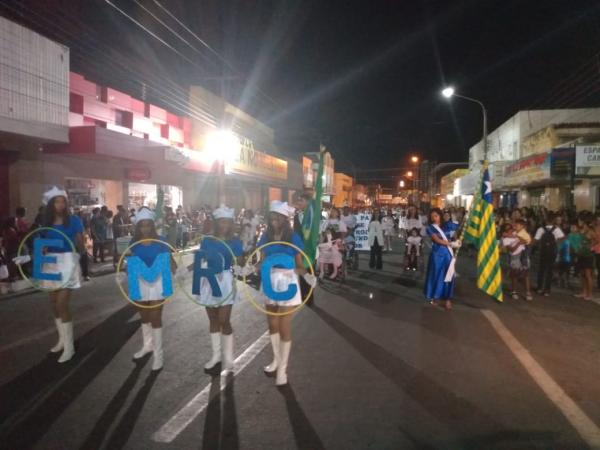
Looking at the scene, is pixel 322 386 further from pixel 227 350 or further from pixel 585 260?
pixel 585 260

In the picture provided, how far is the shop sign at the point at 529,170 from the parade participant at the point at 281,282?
16554 millimetres

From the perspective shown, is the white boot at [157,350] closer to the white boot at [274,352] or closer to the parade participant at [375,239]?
the white boot at [274,352]

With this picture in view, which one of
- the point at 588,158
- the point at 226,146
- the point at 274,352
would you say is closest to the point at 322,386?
the point at 274,352

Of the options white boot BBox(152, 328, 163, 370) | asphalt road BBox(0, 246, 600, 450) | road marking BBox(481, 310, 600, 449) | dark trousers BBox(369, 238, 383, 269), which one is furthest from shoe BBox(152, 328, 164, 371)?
dark trousers BBox(369, 238, 383, 269)

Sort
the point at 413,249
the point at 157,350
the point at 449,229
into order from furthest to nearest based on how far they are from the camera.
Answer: the point at 413,249, the point at 449,229, the point at 157,350

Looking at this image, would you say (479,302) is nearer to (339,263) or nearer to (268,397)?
(339,263)

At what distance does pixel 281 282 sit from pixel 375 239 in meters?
10.1

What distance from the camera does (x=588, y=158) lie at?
55.4 feet

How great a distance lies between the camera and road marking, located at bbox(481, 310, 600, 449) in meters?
4.34

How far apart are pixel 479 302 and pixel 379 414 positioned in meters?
6.39

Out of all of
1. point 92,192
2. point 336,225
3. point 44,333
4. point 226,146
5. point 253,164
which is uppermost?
point 226,146

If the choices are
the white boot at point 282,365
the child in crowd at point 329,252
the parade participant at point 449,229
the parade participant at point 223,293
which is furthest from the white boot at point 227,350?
the child in crowd at point 329,252

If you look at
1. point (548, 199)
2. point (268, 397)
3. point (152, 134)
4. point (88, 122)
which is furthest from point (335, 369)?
point (548, 199)

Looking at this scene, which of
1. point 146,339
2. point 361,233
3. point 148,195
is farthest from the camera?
point 148,195
